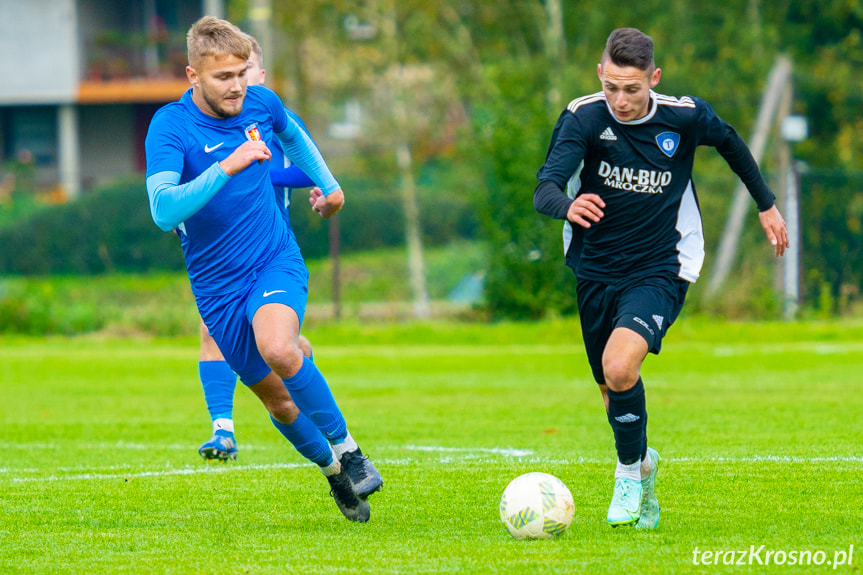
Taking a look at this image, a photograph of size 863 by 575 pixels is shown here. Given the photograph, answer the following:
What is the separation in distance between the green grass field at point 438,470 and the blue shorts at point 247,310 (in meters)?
0.70

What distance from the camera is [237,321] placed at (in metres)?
5.38

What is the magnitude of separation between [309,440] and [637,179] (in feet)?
6.24

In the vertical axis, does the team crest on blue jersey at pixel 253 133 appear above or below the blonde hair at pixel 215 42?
below

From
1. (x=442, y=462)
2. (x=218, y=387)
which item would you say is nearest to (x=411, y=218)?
(x=218, y=387)

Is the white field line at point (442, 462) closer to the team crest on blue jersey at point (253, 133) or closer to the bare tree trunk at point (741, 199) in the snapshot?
the team crest on blue jersey at point (253, 133)

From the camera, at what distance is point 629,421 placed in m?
5.05

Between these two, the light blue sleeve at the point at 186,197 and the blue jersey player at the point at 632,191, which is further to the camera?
the blue jersey player at the point at 632,191

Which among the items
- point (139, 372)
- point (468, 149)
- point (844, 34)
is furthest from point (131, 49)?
point (139, 372)

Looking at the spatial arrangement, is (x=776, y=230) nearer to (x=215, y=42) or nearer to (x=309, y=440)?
(x=309, y=440)

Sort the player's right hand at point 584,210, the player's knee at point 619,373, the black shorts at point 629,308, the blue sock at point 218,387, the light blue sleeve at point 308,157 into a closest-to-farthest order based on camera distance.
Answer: the player's right hand at point 584,210
the player's knee at point 619,373
the black shorts at point 629,308
the light blue sleeve at point 308,157
the blue sock at point 218,387

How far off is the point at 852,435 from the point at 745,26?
19498mm

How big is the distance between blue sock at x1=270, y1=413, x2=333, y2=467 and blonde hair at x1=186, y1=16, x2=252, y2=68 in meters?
1.65

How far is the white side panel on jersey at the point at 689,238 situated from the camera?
545 cm

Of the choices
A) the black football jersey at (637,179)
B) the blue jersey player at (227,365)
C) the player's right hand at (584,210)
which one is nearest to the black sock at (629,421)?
the black football jersey at (637,179)
